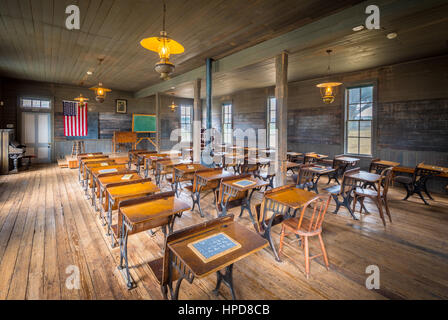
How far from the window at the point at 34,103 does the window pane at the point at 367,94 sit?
13748 millimetres

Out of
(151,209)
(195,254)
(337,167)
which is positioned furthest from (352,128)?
(195,254)

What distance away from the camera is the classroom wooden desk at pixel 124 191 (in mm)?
2746

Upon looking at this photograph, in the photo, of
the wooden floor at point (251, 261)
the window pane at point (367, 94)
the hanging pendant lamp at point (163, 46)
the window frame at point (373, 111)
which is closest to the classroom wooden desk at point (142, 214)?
the wooden floor at point (251, 261)

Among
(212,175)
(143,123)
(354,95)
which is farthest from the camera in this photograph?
(143,123)

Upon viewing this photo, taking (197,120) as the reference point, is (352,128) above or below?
below

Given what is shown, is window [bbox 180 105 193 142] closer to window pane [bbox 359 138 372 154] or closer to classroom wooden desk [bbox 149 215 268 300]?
window pane [bbox 359 138 372 154]

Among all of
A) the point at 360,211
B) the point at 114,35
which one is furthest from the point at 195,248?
the point at 114,35

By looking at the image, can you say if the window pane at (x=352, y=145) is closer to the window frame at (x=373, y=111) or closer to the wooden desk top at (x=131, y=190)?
the window frame at (x=373, y=111)

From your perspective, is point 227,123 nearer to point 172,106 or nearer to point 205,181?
point 172,106

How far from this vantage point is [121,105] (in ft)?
41.7

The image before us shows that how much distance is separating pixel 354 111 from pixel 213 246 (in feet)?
26.9

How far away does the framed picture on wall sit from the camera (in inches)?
495

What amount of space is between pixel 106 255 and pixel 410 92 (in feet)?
28.1

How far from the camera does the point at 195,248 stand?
1.53m
